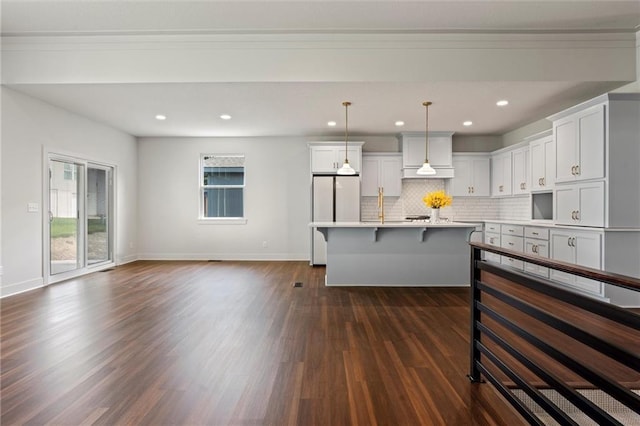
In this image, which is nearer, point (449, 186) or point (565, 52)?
point (565, 52)

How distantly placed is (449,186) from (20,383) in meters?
7.19

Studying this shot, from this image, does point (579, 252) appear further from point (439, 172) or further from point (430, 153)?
point (430, 153)

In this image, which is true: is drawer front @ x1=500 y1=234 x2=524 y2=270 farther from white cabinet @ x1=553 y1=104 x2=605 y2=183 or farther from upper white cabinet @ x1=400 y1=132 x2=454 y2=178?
upper white cabinet @ x1=400 y1=132 x2=454 y2=178

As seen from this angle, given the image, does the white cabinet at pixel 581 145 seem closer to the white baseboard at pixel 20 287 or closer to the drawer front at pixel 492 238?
the drawer front at pixel 492 238

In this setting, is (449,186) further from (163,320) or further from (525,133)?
(163,320)

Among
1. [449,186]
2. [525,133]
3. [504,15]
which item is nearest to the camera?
[504,15]

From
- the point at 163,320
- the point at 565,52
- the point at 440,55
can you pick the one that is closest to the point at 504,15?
the point at 440,55

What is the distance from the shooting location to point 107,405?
1945 mm

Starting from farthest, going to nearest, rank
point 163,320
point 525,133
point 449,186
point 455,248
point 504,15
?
point 449,186 → point 525,133 → point 455,248 → point 504,15 → point 163,320

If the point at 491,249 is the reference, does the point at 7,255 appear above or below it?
below

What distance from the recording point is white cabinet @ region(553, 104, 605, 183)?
4.03 metres

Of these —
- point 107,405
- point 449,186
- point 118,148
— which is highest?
point 118,148

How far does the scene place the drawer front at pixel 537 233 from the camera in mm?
4930

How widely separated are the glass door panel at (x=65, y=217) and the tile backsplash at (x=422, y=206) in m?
5.34
